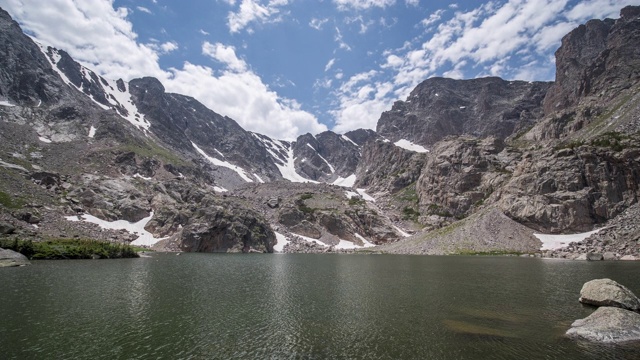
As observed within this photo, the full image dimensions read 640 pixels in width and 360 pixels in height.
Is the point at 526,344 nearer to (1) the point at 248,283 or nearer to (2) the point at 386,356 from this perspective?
(2) the point at 386,356

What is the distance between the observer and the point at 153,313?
31.2 metres

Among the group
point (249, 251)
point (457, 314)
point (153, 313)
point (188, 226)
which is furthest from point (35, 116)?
point (457, 314)

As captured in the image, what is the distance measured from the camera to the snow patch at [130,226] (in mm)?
130875

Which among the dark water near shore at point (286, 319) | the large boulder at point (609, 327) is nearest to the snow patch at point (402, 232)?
the dark water near shore at point (286, 319)

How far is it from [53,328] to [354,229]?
16271 cm

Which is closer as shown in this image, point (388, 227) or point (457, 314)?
point (457, 314)

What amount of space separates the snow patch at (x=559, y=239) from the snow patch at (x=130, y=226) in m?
142

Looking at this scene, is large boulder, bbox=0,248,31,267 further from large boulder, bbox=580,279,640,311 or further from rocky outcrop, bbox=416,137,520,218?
rocky outcrop, bbox=416,137,520,218

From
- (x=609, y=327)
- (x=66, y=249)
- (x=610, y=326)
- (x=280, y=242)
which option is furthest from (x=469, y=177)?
(x=66, y=249)

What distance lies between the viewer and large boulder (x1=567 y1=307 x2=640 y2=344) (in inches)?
950

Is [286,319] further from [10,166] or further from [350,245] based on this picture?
[10,166]

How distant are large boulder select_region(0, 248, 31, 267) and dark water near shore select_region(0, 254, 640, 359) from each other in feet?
42.9

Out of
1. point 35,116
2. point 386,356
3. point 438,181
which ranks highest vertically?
point 35,116

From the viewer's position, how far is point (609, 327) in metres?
25.0
